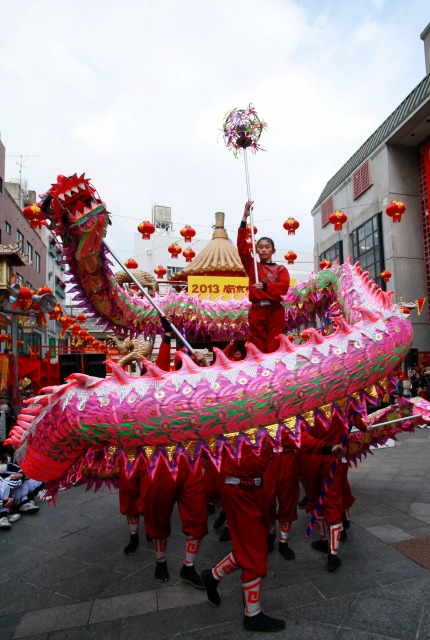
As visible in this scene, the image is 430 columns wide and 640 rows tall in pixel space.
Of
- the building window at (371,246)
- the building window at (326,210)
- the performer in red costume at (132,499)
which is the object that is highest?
the building window at (326,210)

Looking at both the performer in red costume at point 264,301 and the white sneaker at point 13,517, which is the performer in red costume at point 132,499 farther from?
the white sneaker at point 13,517

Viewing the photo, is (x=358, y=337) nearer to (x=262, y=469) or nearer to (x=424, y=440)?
(x=262, y=469)

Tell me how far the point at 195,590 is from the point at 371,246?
56.5 ft

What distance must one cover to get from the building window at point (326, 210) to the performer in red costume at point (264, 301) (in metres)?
18.8

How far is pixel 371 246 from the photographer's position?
60.1 feet

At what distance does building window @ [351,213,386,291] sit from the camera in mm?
17625

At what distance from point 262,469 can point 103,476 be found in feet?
5.33

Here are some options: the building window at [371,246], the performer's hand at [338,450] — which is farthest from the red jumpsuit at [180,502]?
the building window at [371,246]

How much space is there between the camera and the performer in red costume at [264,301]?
378 centimetres

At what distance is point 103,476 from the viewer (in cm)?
372

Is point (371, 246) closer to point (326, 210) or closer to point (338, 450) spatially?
point (326, 210)

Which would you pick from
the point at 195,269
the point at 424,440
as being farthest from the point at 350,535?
the point at 424,440

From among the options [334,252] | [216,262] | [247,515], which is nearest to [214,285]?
[216,262]

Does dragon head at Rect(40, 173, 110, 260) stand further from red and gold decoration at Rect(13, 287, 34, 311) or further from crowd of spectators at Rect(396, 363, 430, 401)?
crowd of spectators at Rect(396, 363, 430, 401)
